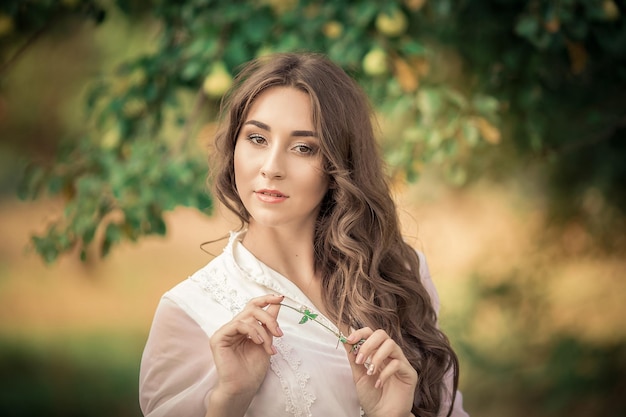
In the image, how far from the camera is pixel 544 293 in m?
4.13

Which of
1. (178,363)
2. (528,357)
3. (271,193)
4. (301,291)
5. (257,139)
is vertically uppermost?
(528,357)

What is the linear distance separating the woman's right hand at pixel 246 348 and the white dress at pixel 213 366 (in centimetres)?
6

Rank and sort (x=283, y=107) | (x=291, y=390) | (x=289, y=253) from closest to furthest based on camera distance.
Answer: (x=291, y=390)
(x=283, y=107)
(x=289, y=253)

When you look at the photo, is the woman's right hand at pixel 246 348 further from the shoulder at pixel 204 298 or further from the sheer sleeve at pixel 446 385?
the sheer sleeve at pixel 446 385

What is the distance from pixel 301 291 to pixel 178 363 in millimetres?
321

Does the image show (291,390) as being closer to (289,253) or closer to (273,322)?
(273,322)

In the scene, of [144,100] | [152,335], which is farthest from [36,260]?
[152,335]

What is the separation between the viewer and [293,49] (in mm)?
2691

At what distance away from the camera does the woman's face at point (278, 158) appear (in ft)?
5.60

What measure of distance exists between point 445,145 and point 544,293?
159 cm

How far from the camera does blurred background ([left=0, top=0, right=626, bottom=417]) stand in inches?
119

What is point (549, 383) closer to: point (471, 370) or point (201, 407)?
point (471, 370)

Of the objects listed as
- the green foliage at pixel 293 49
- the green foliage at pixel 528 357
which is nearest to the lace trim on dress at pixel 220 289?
the green foliage at pixel 293 49

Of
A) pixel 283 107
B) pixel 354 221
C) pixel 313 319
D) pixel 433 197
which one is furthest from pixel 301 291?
pixel 433 197
